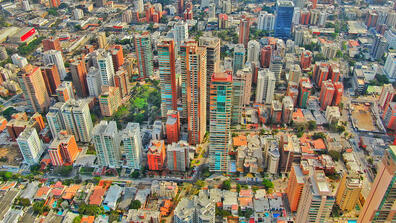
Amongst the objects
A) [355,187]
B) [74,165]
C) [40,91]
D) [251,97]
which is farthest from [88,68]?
[355,187]

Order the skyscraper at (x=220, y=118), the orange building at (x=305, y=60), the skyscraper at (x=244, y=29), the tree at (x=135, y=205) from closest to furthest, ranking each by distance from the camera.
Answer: the skyscraper at (x=220, y=118), the tree at (x=135, y=205), the orange building at (x=305, y=60), the skyscraper at (x=244, y=29)

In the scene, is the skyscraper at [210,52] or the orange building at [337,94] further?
the orange building at [337,94]

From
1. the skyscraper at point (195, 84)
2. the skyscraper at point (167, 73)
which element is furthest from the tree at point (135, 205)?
the skyscraper at point (167, 73)

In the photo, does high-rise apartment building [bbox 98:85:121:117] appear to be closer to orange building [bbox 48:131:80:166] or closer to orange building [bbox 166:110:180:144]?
orange building [bbox 48:131:80:166]

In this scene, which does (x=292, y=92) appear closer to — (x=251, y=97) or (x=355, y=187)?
(x=251, y=97)

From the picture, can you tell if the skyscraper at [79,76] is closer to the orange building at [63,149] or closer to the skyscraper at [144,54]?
the skyscraper at [144,54]

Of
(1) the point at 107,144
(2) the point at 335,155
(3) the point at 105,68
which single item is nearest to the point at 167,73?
(1) the point at 107,144

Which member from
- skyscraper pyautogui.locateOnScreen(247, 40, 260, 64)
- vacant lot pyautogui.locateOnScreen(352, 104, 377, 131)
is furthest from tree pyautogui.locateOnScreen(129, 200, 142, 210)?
skyscraper pyautogui.locateOnScreen(247, 40, 260, 64)
